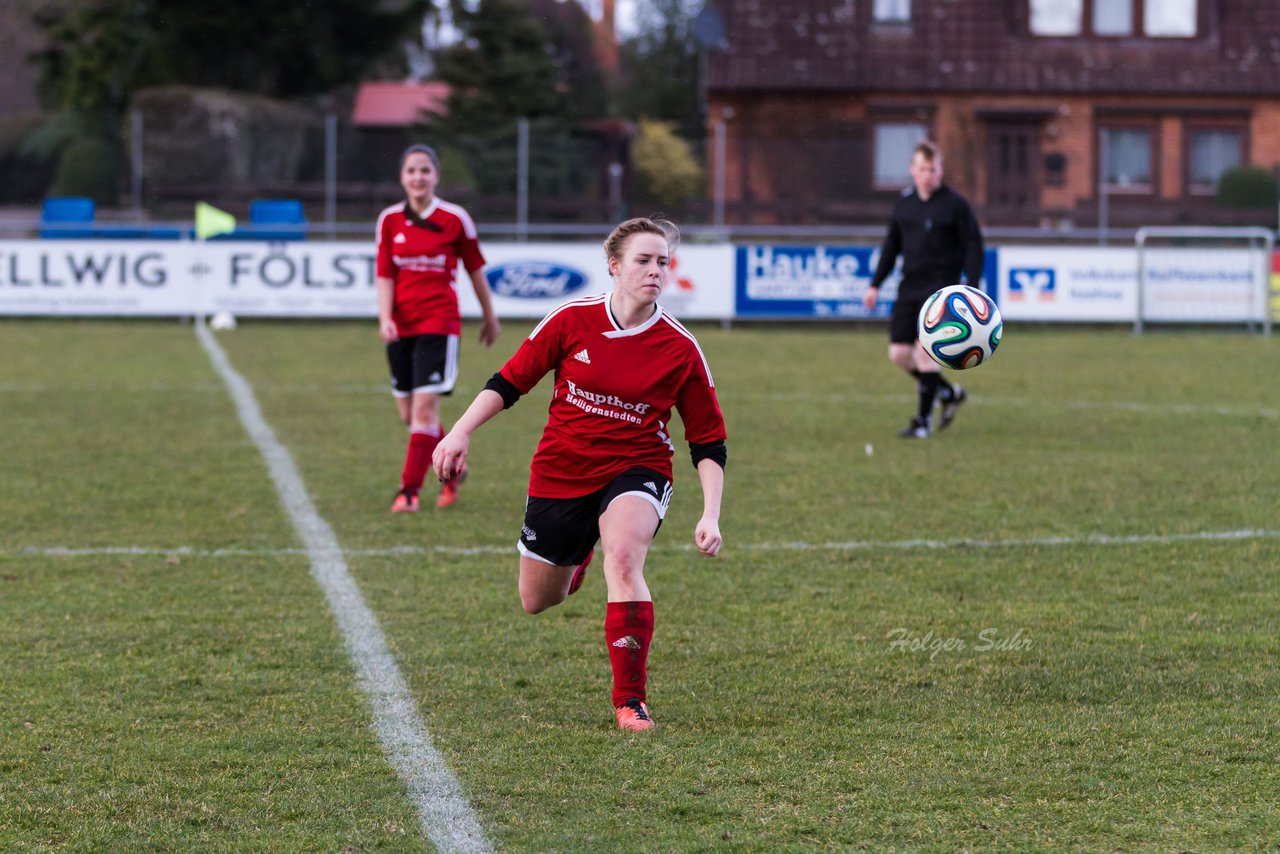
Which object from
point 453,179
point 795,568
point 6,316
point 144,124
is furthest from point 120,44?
point 795,568

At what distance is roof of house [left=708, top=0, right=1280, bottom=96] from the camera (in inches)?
1332

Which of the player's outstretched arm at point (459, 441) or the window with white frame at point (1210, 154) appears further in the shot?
the window with white frame at point (1210, 154)

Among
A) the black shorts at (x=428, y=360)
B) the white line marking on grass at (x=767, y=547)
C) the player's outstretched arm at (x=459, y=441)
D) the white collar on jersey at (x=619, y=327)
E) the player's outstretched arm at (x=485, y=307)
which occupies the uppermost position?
the player's outstretched arm at (x=485, y=307)

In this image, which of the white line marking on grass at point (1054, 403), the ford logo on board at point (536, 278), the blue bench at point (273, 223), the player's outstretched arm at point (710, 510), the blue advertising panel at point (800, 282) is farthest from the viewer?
the blue bench at point (273, 223)

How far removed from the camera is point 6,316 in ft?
73.0

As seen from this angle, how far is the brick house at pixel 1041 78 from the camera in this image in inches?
1325

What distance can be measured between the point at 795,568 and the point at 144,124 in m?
25.0

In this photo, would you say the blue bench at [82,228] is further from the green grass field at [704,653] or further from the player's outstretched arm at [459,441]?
the player's outstretched arm at [459,441]

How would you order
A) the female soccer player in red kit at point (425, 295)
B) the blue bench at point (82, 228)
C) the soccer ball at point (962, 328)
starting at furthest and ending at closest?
the blue bench at point (82, 228), the female soccer player in red kit at point (425, 295), the soccer ball at point (962, 328)

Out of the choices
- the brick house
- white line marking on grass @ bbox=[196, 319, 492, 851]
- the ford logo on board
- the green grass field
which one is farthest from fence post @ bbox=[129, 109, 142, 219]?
white line marking on grass @ bbox=[196, 319, 492, 851]

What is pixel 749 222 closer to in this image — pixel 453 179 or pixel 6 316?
pixel 453 179

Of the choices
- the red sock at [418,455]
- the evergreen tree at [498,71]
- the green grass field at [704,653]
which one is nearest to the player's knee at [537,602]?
the green grass field at [704,653]

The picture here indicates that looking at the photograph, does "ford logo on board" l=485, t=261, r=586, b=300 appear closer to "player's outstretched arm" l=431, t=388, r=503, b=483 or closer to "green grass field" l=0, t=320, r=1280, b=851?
"green grass field" l=0, t=320, r=1280, b=851

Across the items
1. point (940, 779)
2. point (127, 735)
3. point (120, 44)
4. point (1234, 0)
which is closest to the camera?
point (940, 779)
